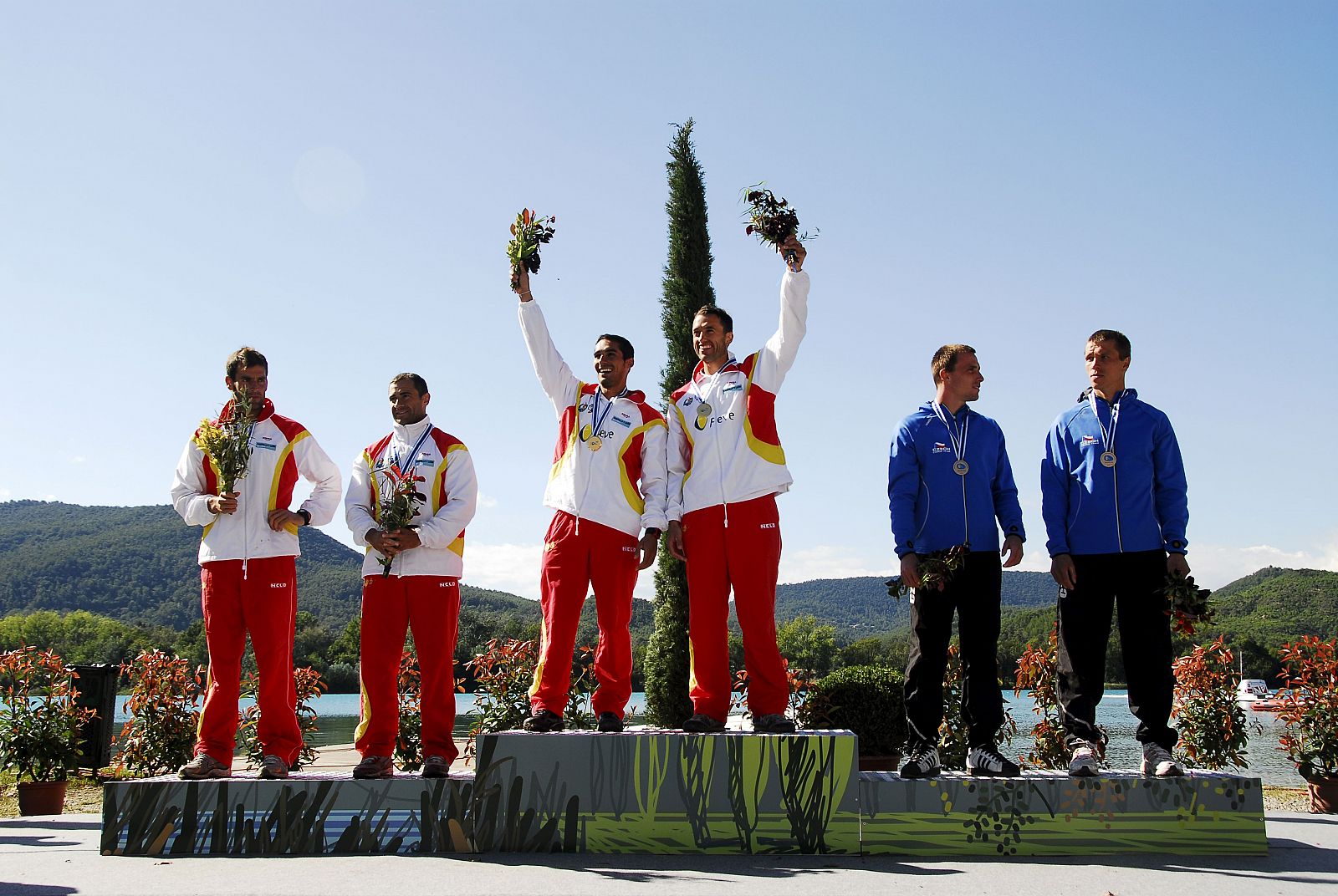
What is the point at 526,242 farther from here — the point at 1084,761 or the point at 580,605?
the point at 1084,761

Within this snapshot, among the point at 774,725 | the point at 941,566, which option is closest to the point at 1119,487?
the point at 941,566

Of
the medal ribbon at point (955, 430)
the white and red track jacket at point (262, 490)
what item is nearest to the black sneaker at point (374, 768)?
the white and red track jacket at point (262, 490)

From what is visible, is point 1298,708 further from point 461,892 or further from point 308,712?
point 308,712

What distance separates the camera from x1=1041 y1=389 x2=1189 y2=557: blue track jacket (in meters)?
4.99

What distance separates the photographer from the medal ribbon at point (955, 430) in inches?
204

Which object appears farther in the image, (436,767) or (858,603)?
→ (858,603)

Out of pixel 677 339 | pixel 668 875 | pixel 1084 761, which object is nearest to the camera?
pixel 668 875

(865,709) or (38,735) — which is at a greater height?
(865,709)

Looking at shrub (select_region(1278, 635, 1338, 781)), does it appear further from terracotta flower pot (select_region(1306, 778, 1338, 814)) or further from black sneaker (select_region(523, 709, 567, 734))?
black sneaker (select_region(523, 709, 567, 734))

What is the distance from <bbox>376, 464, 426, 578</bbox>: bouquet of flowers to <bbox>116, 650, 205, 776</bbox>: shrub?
12.1 feet

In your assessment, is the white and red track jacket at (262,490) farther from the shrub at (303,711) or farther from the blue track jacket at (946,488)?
the blue track jacket at (946,488)

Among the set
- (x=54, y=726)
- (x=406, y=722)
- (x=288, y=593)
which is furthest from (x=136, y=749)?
(x=288, y=593)

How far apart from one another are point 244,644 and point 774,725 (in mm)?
2962

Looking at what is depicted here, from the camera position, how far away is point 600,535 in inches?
207
